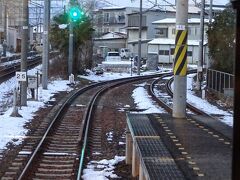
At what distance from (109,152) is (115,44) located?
258 feet

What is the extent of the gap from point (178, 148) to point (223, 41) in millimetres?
21196

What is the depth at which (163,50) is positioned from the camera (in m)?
67.8

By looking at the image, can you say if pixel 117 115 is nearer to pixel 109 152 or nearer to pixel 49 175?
pixel 109 152

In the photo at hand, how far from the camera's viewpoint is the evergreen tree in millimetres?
27766

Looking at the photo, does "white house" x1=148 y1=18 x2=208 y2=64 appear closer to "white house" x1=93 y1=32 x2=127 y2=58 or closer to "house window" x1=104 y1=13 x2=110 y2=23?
"white house" x1=93 y1=32 x2=127 y2=58

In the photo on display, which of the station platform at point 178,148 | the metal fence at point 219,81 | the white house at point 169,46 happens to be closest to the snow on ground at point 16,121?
the station platform at point 178,148

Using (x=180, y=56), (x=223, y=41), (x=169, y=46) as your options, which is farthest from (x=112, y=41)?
(x=180, y=56)

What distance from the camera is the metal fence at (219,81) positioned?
24841 millimetres

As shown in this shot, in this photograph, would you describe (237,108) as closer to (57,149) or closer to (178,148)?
(178,148)

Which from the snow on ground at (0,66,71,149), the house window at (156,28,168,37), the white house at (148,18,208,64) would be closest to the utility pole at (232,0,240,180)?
the snow on ground at (0,66,71,149)

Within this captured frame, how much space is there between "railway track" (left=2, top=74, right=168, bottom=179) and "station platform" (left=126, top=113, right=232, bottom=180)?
4.15 ft

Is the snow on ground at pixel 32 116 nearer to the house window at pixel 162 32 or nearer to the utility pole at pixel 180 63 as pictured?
the utility pole at pixel 180 63

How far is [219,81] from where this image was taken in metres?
26.8

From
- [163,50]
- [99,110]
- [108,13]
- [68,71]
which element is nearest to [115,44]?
[108,13]
